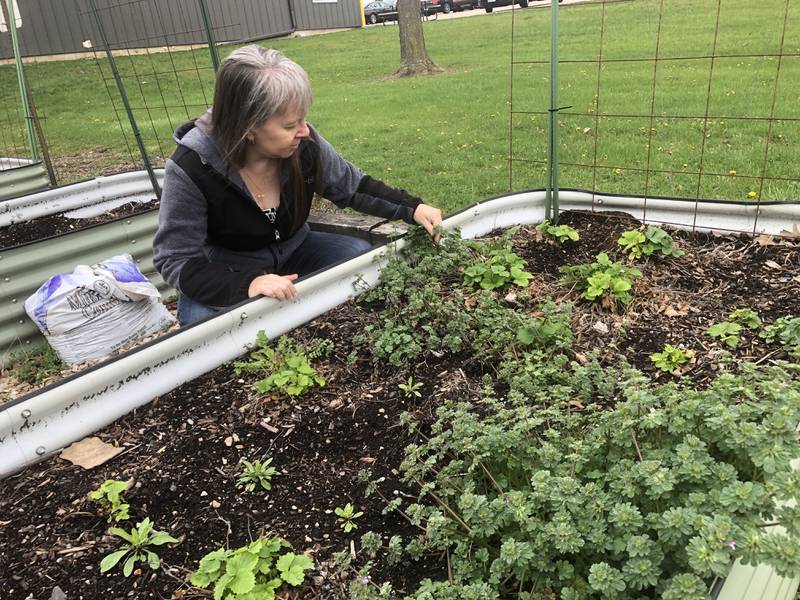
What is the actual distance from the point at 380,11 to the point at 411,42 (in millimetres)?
15344

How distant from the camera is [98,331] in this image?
333 centimetres

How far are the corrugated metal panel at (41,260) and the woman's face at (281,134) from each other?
6.54 feet

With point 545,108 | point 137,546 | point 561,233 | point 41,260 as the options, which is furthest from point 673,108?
point 137,546

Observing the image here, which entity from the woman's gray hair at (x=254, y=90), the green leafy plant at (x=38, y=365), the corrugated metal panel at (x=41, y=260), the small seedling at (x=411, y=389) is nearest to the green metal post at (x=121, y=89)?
the corrugated metal panel at (x=41, y=260)

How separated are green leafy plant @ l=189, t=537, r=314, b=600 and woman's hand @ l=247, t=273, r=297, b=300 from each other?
101 centimetres

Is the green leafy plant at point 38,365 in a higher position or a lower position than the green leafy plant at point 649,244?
lower

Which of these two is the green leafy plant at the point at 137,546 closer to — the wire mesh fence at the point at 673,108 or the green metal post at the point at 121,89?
the wire mesh fence at the point at 673,108

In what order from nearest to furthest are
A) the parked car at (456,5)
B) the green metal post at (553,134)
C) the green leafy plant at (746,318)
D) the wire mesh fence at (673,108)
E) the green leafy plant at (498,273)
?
the green leafy plant at (746,318) < the green leafy plant at (498,273) < the green metal post at (553,134) < the wire mesh fence at (673,108) < the parked car at (456,5)

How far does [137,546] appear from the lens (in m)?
1.57

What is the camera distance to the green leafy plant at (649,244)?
282 cm

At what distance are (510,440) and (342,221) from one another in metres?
2.44

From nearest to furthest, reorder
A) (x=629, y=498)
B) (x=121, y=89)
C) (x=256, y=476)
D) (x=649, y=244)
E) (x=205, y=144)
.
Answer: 1. (x=629, y=498)
2. (x=256, y=476)
3. (x=205, y=144)
4. (x=649, y=244)
5. (x=121, y=89)

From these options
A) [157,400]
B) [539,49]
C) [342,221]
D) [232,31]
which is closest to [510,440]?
[157,400]

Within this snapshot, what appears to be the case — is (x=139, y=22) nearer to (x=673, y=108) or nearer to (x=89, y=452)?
(x=673, y=108)
